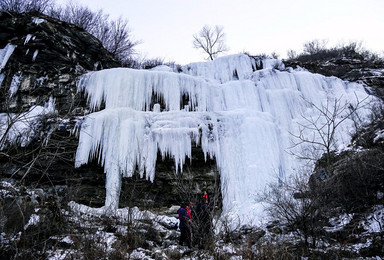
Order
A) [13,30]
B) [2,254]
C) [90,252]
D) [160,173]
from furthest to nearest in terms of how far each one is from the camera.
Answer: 1. [13,30]
2. [160,173]
3. [90,252]
4. [2,254]

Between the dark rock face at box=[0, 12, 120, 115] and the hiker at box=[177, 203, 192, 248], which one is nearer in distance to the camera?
the hiker at box=[177, 203, 192, 248]

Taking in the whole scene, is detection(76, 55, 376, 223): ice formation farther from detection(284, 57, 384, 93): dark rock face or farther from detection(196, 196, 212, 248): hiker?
detection(196, 196, 212, 248): hiker

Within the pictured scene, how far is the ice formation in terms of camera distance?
810cm

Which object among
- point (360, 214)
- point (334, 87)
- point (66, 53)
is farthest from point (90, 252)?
point (334, 87)

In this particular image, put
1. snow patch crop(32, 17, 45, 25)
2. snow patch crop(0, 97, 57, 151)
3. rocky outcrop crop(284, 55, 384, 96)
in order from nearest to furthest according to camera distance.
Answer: snow patch crop(0, 97, 57, 151) → snow patch crop(32, 17, 45, 25) → rocky outcrop crop(284, 55, 384, 96)

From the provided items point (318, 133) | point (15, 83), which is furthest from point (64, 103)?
point (318, 133)

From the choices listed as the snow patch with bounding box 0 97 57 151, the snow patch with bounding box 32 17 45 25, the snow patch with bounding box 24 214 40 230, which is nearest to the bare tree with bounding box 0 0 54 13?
the snow patch with bounding box 32 17 45 25

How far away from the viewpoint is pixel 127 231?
5297 mm

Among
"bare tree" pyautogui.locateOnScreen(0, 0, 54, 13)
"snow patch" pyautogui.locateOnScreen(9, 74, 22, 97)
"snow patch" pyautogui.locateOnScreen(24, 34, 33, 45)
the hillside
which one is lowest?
the hillside

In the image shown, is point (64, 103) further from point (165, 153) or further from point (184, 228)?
point (184, 228)

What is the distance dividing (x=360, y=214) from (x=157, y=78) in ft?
25.0

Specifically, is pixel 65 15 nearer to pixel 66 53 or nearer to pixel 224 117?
pixel 66 53

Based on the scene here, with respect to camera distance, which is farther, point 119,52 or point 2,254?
point 119,52

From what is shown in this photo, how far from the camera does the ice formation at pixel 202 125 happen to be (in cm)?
810
